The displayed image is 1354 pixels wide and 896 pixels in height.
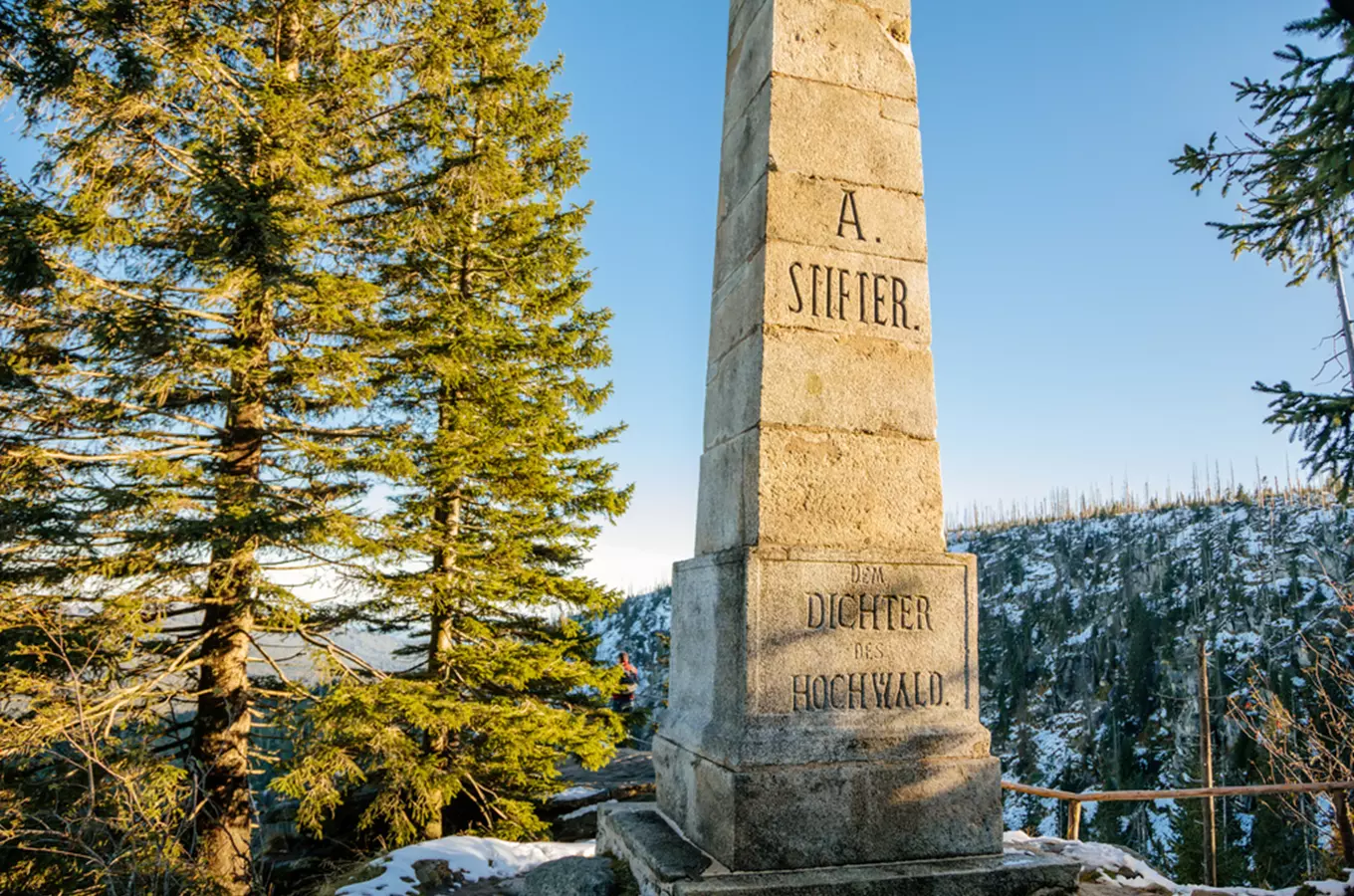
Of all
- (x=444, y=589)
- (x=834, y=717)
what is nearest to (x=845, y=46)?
(x=834, y=717)

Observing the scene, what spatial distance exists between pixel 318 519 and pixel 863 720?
7254 mm

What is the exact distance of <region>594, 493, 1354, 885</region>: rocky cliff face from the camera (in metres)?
60.6

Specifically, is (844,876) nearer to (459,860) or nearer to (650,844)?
(650,844)

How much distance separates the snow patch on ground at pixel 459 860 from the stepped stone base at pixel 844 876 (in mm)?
1425

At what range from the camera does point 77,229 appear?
843 cm

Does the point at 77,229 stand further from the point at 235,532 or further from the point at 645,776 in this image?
the point at 645,776

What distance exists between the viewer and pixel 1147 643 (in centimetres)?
7700

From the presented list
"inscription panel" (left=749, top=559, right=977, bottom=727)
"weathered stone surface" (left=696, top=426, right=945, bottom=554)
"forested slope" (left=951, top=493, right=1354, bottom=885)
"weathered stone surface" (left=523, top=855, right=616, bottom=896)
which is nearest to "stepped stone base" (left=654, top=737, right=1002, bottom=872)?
"inscription panel" (left=749, top=559, right=977, bottom=727)

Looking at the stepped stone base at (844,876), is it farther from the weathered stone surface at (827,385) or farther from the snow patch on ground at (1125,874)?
the weathered stone surface at (827,385)

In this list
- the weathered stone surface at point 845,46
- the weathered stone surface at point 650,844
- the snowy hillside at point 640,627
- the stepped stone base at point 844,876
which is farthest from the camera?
the snowy hillside at point 640,627

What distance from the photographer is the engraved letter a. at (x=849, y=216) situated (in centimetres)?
380

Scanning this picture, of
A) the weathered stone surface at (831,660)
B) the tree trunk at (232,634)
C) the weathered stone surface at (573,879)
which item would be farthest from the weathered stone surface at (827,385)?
the tree trunk at (232,634)

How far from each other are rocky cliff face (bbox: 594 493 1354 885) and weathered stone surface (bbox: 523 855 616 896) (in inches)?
1964

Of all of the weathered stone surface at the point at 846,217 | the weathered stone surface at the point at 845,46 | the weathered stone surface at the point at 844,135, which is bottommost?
the weathered stone surface at the point at 846,217
